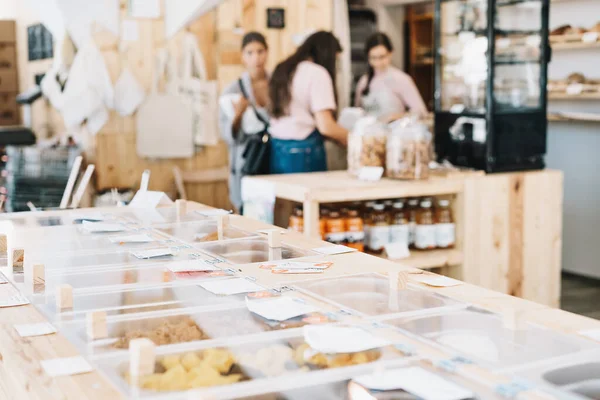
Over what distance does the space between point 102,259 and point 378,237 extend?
192 cm

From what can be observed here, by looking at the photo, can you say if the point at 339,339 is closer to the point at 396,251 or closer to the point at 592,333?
the point at 592,333

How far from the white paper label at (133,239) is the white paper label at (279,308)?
950 mm

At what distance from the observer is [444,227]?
4434 mm

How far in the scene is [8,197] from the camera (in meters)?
5.97

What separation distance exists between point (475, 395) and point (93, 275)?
1314mm

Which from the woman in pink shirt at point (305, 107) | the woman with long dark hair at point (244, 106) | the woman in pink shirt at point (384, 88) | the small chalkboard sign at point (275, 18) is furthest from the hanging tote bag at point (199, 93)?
the woman in pink shirt at point (305, 107)

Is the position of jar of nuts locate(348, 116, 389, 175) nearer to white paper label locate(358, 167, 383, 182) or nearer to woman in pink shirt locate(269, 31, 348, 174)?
white paper label locate(358, 167, 383, 182)

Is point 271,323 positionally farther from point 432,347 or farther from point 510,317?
point 510,317

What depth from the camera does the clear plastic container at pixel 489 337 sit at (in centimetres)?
159

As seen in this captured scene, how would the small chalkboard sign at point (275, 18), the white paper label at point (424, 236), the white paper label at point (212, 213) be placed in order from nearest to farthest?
the white paper label at point (212, 213) → the white paper label at point (424, 236) → the small chalkboard sign at point (275, 18)

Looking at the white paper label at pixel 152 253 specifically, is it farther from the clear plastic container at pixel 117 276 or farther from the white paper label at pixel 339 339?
the white paper label at pixel 339 339

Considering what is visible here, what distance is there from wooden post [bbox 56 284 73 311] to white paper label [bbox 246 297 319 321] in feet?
1.38

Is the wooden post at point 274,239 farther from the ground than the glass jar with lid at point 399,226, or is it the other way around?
the wooden post at point 274,239

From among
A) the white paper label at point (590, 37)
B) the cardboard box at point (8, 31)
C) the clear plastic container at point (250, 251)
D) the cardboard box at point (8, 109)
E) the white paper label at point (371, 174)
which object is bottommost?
the clear plastic container at point (250, 251)
